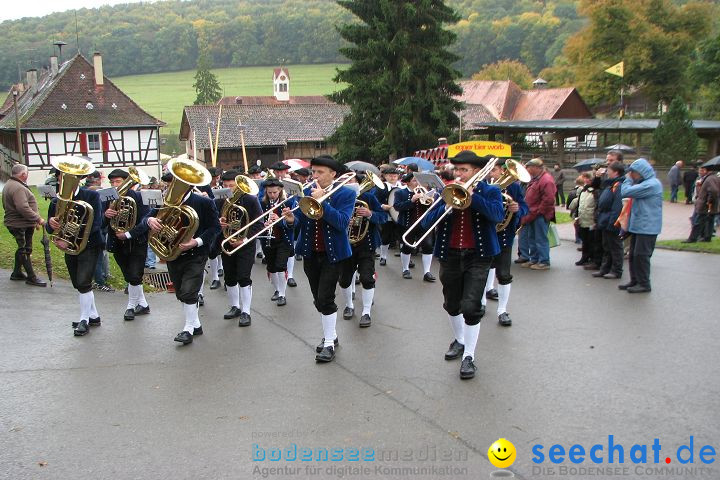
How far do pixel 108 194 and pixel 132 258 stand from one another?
2.99ft

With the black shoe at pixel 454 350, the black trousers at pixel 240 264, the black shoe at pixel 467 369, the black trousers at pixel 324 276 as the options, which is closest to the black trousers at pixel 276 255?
the black trousers at pixel 240 264

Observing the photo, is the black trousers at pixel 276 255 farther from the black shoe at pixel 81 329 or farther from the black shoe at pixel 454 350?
the black shoe at pixel 454 350

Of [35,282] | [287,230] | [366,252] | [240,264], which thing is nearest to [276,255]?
[287,230]

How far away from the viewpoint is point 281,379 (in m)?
6.77

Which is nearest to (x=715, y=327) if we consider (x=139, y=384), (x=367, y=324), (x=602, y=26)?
(x=367, y=324)

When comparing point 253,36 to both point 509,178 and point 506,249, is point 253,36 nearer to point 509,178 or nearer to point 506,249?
point 509,178

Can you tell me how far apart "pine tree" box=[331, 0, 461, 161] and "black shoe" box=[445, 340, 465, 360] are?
23.9 meters

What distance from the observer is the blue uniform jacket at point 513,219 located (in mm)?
8945

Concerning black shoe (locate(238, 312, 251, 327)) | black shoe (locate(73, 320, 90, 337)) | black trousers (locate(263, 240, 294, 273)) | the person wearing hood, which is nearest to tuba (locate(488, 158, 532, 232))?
the person wearing hood

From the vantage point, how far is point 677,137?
3067 centimetres

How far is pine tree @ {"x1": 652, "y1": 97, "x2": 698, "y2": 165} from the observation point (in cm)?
3039

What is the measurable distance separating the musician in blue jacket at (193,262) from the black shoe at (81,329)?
1.22 m

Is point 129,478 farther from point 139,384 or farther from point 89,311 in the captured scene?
point 89,311

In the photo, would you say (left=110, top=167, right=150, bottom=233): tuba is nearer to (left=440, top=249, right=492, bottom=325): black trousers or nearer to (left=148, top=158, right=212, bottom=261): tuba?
(left=148, top=158, right=212, bottom=261): tuba
